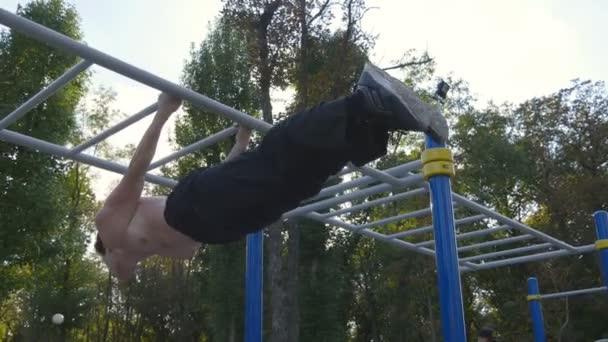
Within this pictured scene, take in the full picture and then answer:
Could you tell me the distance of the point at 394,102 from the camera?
2.36 metres

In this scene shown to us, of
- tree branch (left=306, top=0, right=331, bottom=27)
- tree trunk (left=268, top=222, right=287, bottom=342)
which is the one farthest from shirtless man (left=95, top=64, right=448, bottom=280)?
tree branch (left=306, top=0, right=331, bottom=27)

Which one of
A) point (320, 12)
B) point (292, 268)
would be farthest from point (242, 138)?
point (320, 12)

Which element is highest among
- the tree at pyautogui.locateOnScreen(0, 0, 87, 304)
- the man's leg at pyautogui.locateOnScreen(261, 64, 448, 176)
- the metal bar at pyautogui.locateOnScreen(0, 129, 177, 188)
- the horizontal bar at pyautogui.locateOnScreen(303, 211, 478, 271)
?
the tree at pyautogui.locateOnScreen(0, 0, 87, 304)

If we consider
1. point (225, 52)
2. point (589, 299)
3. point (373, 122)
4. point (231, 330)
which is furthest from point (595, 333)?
point (373, 122)

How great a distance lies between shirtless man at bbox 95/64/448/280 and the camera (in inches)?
94.1

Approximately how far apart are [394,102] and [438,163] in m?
0.80

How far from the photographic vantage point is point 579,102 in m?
17.7

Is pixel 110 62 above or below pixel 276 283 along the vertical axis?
below

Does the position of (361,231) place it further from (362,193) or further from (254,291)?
(254,291)

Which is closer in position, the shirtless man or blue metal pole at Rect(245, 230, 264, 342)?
the shirtless man

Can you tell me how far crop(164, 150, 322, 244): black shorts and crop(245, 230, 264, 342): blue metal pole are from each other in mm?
1290

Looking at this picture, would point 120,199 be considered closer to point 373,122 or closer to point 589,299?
point 373,122

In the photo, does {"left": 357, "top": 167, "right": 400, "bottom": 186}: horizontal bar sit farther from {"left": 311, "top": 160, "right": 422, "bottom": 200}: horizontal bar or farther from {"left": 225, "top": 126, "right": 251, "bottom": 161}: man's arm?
{"left": 225, "top": 126, "right": 251, "bottom": 161}: man's arm

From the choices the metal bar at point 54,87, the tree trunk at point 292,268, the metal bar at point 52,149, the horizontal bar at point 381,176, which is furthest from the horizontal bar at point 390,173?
the tree trunk at point 292,268
